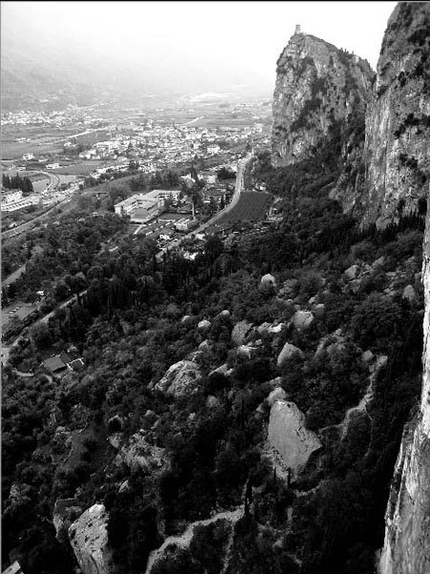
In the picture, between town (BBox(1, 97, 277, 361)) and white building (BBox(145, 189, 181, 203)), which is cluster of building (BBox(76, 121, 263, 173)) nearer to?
town (BBox(1, 97, 277, 361))

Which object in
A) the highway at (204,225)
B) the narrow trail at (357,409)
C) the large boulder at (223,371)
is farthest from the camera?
the highway at (204,225)

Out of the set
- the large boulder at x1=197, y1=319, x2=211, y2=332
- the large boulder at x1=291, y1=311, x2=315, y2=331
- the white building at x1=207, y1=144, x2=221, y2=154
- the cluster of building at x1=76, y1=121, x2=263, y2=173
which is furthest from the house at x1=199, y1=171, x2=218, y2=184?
the large boulder at x1=291, y1=311, x2=315, y2=331

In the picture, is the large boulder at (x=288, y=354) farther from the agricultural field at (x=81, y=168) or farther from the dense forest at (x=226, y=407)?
the agricultural field at (x=81, y=168)

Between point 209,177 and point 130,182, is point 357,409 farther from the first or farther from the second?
point 130,182

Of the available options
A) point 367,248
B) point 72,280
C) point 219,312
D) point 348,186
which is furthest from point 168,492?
point 348,186

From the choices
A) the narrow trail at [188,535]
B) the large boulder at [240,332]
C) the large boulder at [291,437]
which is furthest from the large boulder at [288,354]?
the narrow trail at [188,535]

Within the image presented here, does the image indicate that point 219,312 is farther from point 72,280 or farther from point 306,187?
point 306,187
